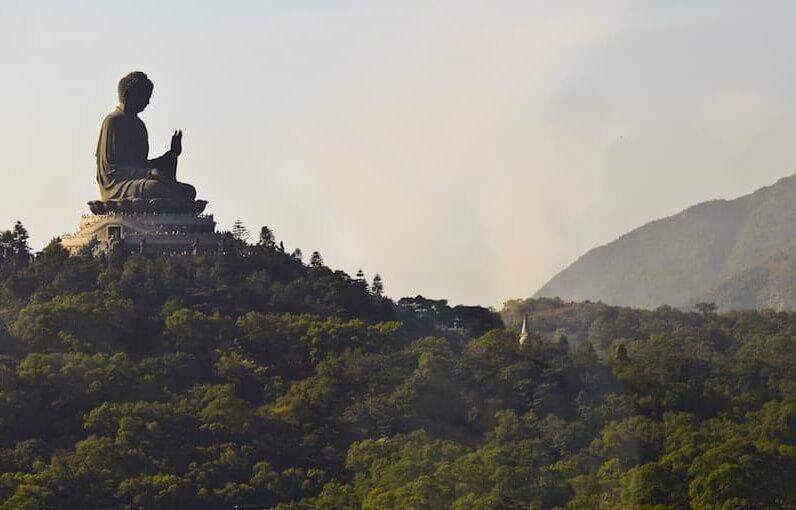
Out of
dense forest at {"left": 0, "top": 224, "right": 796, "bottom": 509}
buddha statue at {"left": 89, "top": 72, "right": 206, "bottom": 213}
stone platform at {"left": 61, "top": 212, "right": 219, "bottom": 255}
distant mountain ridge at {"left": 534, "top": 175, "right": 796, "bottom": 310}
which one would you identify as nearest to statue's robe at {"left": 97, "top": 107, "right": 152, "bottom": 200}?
buddha statue at {"left": 89, "top": 72, "right": 206, "bottom": 213}

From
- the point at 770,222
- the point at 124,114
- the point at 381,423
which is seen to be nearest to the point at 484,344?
the point at 381,423

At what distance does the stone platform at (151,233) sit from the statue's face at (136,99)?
3.39m

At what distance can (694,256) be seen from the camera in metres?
146

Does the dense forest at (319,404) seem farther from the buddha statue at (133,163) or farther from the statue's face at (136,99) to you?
the statue's face at (136,99)

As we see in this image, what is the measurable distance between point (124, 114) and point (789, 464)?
21621 mm

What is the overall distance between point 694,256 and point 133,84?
8401 centimetres

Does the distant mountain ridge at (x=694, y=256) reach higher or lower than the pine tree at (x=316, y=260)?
higher

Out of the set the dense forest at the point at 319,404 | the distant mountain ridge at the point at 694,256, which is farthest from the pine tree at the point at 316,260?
the distant mountain ridge at the point at 694,256

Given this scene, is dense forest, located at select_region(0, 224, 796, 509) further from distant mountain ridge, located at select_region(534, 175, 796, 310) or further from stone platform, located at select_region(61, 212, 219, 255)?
distant mountain ridge, located at select_region(534, 175, 796, 310)

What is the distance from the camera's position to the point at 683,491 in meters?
50.2

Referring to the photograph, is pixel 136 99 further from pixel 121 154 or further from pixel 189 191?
pixel 189 191

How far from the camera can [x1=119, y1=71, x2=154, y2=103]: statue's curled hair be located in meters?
65.4

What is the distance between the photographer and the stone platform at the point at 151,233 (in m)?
62.8

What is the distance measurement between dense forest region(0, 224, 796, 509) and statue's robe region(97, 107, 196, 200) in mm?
2301
